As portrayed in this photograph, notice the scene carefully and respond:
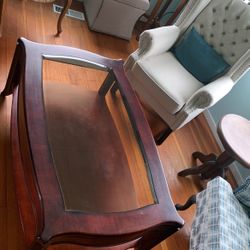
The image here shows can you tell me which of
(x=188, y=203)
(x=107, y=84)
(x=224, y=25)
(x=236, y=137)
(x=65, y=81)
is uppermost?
(x=224, y=25)

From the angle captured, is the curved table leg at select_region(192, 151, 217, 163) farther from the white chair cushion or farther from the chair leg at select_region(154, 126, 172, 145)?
the white chair cushion

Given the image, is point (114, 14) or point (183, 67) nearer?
point (183, 67)

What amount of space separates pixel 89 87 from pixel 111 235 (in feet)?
3.04

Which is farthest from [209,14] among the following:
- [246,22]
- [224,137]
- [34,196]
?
[34,196]

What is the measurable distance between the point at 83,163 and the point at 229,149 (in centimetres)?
91

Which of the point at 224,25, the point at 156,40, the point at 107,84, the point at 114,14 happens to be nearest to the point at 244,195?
the point at 107,84

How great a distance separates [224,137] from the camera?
177cm

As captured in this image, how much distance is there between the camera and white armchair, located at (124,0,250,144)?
6.28 ft

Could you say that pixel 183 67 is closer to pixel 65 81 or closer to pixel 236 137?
pixel 236 137

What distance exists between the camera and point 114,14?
2.61m

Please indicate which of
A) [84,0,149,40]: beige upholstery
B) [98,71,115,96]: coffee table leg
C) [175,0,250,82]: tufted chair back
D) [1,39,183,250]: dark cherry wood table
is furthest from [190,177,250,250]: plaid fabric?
[84,0,149,40]: beige upholstery

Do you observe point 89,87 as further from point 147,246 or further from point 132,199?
point 147,246

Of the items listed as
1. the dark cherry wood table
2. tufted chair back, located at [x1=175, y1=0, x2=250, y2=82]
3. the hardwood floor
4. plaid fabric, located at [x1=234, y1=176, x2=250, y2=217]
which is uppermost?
tufted chair back, located at [x1=175, y1=0, x2=250, y2=82]

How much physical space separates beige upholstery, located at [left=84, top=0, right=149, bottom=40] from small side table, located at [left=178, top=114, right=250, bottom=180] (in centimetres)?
135
